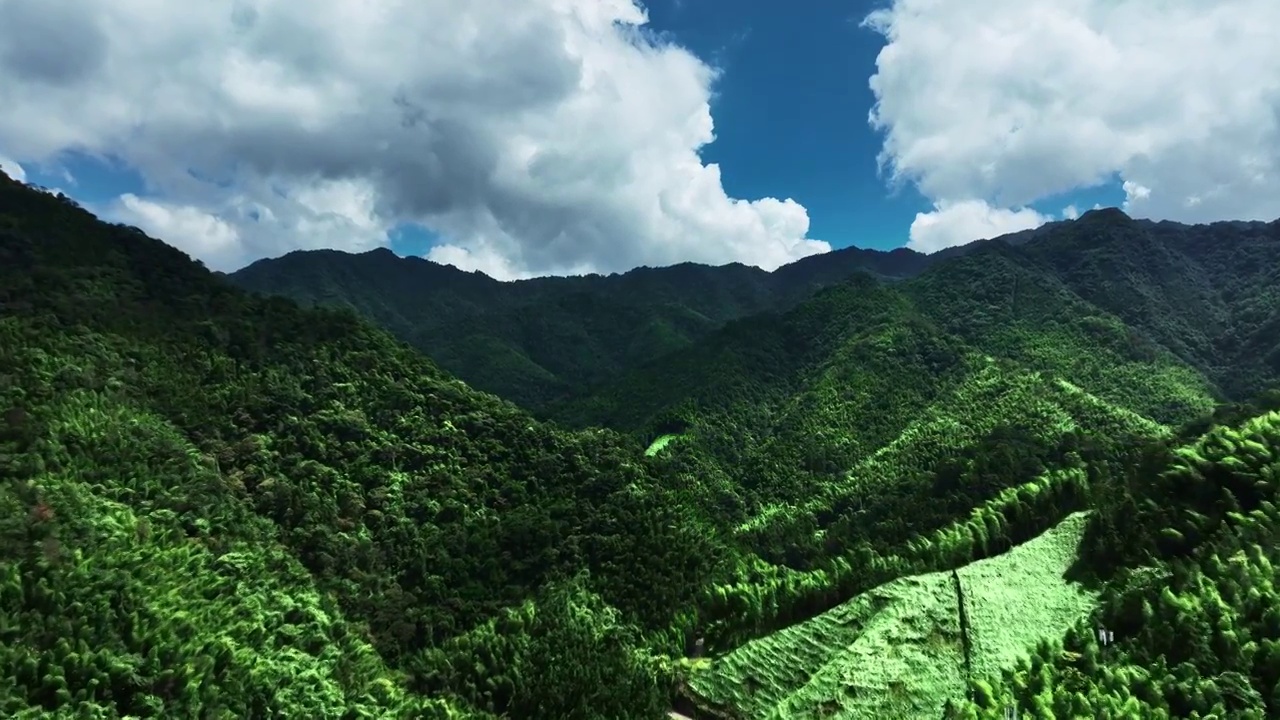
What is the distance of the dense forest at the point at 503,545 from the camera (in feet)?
99.2

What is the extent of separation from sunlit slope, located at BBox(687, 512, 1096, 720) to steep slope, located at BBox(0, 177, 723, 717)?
6.14 metres

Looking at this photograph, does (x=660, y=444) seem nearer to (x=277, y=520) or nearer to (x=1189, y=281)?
(x=277, y=520)

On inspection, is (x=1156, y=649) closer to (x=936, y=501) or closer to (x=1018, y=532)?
(x=1018, y=532)

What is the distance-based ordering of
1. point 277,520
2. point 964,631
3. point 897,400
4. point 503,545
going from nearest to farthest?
point 964,631 < point 277,520 < point 503,545 < point 897,400

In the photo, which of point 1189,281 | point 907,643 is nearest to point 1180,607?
point 907,643

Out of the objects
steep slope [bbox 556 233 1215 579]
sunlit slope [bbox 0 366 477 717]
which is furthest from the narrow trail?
sunlit slope [bbox 0 366 477 717]

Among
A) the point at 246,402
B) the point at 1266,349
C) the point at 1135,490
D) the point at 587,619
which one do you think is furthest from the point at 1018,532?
the point at 1266,349

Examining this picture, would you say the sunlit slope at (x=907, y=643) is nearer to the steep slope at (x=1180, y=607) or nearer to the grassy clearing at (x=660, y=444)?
the steep slope at (x=1180, y=607)

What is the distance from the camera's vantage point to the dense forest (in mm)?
30250

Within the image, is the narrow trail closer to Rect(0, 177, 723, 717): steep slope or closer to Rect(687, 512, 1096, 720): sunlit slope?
Rect(687, 512, 1096, 720): sunlit slope

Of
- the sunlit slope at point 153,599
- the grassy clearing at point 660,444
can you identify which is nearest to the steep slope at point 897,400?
the grassy clearing at point 660,444

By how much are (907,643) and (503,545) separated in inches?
1221

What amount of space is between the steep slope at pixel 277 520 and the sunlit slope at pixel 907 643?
614 centimetres

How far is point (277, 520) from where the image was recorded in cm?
4969
